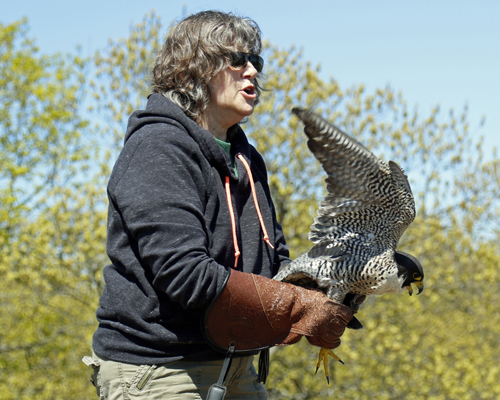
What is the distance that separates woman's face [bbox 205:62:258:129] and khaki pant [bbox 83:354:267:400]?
922mm

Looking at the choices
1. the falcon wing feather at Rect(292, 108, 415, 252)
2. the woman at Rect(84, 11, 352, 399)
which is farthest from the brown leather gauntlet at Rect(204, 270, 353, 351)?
the falcon wing feather at Rect(292, 108, 415, 252)

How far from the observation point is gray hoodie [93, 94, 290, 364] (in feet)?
5.44

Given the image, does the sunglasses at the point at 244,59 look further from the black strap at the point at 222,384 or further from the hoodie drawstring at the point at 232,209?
the black strap at the point at 222,384

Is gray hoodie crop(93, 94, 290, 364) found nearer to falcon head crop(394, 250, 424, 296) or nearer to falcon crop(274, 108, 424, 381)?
falcon crop(274, 108, 424, 381)

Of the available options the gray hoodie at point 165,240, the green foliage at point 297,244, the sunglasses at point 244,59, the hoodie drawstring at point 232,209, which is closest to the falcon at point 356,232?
the hoodie drawstring at point 232,209

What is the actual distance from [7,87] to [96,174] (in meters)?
4.59

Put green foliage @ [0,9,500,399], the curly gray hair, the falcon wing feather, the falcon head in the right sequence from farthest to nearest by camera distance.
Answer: green foliage @ [0,9,500,399] → the falcon head → the curly gray hair → the falcon wing feather

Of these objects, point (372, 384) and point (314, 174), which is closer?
point (314, 174)

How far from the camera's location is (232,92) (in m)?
2.07

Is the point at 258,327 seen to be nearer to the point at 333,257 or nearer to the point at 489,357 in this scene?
the point at 333,257

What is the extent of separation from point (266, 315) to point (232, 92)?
84 cm

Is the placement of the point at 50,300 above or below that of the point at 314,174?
below

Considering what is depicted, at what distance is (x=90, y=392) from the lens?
1118 centimetres

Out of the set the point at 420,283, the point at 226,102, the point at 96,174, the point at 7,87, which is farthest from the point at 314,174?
the point at 7,87
